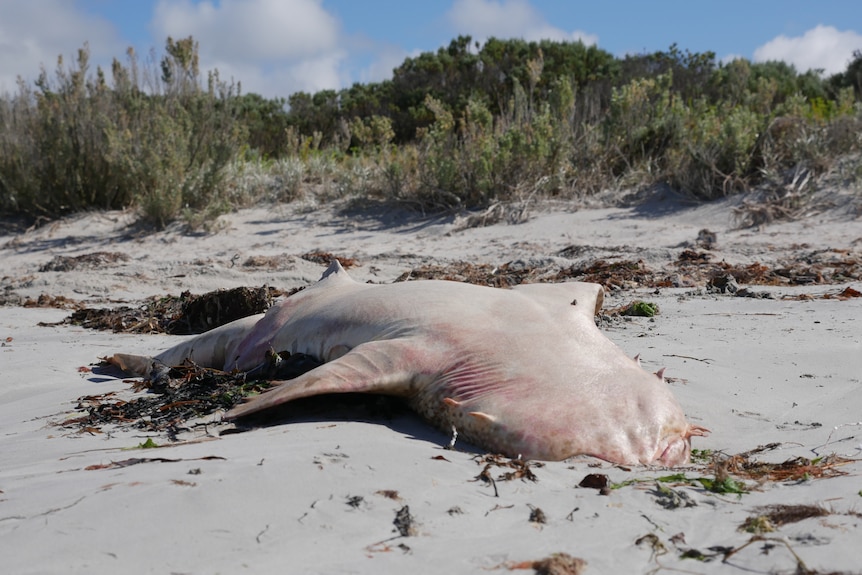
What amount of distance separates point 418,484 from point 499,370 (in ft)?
2.73

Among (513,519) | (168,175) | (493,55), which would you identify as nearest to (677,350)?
(513,519)

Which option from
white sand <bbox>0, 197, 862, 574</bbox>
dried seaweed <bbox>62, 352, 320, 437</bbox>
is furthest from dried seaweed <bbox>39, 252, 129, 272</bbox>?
dried seaweed <bbox>62, 352, 320, 437</bbox>

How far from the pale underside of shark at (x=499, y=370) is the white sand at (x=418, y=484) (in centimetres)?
12

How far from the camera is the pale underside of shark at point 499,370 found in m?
3.02

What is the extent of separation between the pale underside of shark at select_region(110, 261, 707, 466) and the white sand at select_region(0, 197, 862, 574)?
12 centimetres

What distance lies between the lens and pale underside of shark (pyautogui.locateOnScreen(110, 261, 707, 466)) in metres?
3.02

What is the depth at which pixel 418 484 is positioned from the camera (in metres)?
2.53

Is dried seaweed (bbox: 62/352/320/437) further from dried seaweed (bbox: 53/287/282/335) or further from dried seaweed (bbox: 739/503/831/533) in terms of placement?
dried seaweed (bbox: 739/503/831/533)

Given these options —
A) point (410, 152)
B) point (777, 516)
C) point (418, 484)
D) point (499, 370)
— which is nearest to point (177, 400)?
point (499, 370)

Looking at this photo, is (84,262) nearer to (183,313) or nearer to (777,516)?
(183,313)

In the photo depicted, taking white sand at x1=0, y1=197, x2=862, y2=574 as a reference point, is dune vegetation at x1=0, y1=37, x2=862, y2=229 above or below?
above

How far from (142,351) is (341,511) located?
3.43 meters

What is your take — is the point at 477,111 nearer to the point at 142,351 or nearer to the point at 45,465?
the point at 142,351

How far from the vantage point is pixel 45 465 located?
2.85 m
